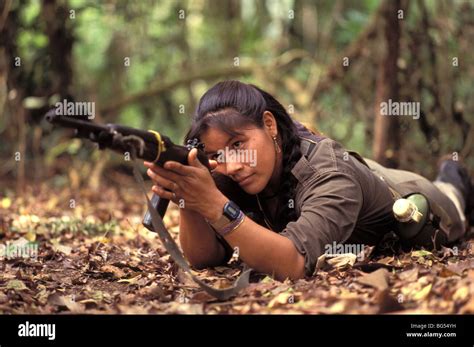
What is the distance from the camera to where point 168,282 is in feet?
12.5

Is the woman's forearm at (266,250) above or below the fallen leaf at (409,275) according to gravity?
above

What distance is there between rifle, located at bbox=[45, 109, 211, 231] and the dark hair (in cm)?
38

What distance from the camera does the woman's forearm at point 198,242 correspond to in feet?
12.3

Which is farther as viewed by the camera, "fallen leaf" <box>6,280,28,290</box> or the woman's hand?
"fallen leaf" <box>6,280,28,290</box>

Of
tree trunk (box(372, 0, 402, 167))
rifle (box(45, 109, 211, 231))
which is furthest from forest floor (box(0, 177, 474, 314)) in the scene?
tree trunk (box(372, 0, 402, 167))

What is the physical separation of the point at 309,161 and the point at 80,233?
2558 millimetres

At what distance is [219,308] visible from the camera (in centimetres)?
317

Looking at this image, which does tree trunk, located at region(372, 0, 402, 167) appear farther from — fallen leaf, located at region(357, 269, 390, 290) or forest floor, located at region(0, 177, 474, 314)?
fallen leaf, located at region(357, 269, 390, 290)

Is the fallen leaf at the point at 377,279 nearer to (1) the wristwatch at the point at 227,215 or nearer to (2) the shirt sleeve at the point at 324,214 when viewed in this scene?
(2) the shirt sleeve at the point at 324,214

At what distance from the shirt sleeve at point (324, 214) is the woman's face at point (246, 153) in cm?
25

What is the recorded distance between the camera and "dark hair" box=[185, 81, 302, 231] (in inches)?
141

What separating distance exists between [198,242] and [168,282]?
27 cm

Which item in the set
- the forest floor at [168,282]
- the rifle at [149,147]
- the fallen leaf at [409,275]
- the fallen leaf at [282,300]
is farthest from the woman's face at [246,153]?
the fallen leaf at [409,275]
